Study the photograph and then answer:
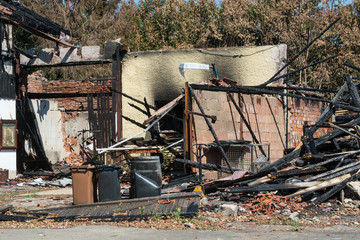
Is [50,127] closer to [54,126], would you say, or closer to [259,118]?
[54,126]

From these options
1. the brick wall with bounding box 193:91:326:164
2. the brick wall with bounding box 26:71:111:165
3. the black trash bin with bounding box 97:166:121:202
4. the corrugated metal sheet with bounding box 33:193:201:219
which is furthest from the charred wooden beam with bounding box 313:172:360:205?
the brick wall with bounding box 26:71:111:165

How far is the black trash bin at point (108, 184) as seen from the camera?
34.2 ft

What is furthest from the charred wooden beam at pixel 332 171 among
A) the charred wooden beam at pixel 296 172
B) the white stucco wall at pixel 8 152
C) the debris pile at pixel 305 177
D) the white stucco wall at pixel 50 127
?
the white stucco wall at pixel 50 127

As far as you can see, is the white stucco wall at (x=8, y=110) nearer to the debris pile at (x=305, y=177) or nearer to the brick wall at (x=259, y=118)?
the brick wall at (x=259, y=118)

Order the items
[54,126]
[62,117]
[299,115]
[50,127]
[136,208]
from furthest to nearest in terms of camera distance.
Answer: [62,117]
[54,126]
[50,127]
[299,115]
[136,208]

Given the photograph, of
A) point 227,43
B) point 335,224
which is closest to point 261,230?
point 335,224

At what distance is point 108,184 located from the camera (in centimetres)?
1047

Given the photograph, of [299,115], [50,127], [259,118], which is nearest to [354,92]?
[259,118]

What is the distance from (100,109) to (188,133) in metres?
4.81

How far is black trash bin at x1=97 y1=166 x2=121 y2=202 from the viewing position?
10.4 metres

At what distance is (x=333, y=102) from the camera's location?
12.7 m

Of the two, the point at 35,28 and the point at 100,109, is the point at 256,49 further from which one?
the point at 35,28

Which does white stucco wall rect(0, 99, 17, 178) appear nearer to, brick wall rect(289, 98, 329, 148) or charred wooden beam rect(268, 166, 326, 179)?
charred wooden beam rect(268, 166, 326, 179)

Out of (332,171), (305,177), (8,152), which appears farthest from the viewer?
(8,152)
